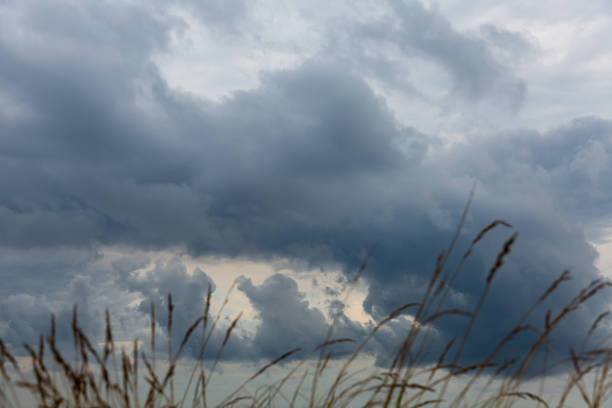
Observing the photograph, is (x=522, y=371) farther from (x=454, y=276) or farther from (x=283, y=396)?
(x=283, y=396)

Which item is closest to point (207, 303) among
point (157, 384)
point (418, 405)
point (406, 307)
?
point (157, 384)

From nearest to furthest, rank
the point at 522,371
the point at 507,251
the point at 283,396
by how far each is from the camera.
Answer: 1. the point at 507,251
2. the point at 522,371
3. the point at 283,396

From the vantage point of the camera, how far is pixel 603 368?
339 cm

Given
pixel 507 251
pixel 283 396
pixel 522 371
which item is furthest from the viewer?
pixel 283 396

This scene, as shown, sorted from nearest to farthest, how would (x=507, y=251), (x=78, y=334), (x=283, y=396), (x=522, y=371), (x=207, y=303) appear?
(x=507, y=251)
(x=78, y=334)
(x=207, y=303)
(x=522, y=371)
(x=283, y=396)

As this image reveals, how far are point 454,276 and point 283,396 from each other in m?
1.39

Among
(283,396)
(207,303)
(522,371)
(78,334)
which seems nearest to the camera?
(78,334)

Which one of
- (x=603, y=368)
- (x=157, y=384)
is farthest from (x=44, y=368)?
(x=603, y=368)

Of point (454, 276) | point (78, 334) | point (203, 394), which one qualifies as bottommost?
point (203, 394)

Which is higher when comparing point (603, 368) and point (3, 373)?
point (603, 368)

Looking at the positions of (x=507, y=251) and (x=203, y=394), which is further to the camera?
(x=203, y=394)

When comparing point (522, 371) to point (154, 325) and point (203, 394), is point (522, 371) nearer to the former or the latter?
point (203, 394)

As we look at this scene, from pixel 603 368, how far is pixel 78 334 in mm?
2975

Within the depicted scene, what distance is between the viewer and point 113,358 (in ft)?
10.2
